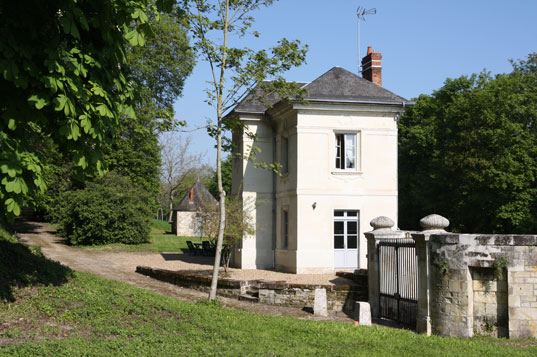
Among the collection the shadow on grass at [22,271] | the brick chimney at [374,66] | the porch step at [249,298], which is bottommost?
the porch step at [249,298]

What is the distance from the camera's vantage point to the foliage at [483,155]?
3259cm

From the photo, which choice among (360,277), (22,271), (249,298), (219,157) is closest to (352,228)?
(360,277)

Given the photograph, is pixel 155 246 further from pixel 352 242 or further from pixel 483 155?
pixel 483 155

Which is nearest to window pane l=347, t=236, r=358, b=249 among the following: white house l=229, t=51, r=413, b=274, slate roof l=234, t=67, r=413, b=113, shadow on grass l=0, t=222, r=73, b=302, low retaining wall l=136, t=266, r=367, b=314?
white house l=229, t=51, r=413, b=274

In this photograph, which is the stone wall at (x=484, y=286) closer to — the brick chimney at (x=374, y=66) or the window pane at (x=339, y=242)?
the window pane at (x=339, y=242)

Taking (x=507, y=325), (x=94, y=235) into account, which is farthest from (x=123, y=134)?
(x=507, y=325)

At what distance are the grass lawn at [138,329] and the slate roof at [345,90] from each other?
470 inches

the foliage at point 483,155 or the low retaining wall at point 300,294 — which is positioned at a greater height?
the foliage at point 483,155

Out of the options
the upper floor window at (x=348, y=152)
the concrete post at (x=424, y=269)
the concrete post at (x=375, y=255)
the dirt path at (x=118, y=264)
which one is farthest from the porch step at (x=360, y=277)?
the upper floor window at (x=348, y=152)

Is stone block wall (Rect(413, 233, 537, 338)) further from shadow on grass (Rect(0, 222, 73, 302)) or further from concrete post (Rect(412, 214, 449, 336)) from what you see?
shadow on grass (Rect(0, 222, 73, 302))

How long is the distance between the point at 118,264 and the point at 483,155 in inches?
922

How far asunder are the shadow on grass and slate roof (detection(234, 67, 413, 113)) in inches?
449

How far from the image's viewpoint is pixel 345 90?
21562mm

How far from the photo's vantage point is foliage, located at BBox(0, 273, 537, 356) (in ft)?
24.2
